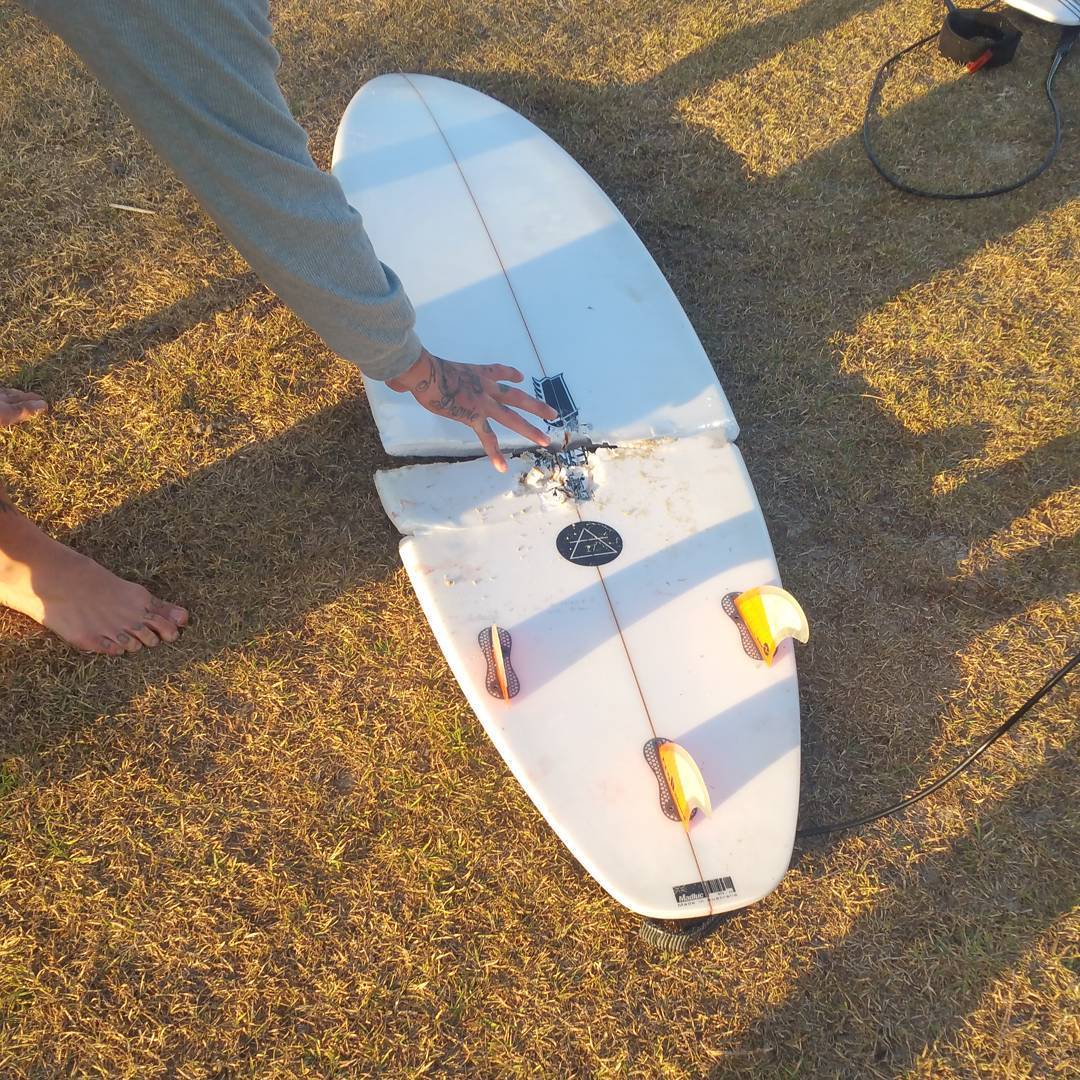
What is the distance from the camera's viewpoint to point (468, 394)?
1.59m

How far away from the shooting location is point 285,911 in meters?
1.82

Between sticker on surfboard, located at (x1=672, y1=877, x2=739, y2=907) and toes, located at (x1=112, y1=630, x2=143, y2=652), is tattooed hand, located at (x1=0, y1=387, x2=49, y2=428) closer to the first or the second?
toes, located at (x1=112, y1=630, x2=143, y2=652)

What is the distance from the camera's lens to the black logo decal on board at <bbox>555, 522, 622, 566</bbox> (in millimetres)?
1970

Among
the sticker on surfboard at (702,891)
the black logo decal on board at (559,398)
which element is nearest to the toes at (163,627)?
the black logo decal on board at (559,398)

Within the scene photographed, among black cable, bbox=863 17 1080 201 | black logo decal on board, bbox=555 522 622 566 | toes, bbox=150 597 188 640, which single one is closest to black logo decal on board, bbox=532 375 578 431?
black logo decal on board, bbox=555 522 622 566

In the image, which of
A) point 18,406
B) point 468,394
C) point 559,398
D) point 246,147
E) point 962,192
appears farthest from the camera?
point 962,192

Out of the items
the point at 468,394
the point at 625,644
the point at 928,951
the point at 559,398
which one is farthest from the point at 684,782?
the point at 559,398

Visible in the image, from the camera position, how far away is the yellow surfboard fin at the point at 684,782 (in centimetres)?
164

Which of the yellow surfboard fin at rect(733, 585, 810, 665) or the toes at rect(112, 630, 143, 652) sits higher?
the toes at rect(112, 630, 143, 652)

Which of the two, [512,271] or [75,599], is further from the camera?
[512,271]

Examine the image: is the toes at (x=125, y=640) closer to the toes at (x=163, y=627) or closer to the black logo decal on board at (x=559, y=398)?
the toes at (x=163, y=627)

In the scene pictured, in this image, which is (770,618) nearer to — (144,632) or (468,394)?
(468,394)

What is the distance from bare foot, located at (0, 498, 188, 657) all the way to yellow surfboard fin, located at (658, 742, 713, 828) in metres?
1.27

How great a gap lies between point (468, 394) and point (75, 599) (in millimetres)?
1175
